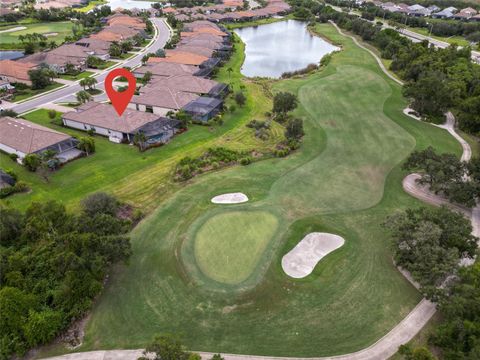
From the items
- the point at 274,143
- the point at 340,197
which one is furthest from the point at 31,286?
the point at 274,143

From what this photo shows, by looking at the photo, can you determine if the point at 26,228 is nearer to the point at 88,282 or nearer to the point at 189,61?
the point at 88,282

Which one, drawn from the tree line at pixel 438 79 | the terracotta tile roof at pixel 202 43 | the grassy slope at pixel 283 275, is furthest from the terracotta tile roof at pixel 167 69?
the tree line at pixel 438 79

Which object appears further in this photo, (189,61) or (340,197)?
(189,61)

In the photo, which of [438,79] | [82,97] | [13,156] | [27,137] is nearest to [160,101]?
[82,97]

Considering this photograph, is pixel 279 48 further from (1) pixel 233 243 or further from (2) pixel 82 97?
(1) pixel 233 243

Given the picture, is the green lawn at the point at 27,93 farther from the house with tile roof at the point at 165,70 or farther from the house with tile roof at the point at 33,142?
the house with tile roof at the point at 33,142

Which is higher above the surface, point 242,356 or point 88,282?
point 88,282
